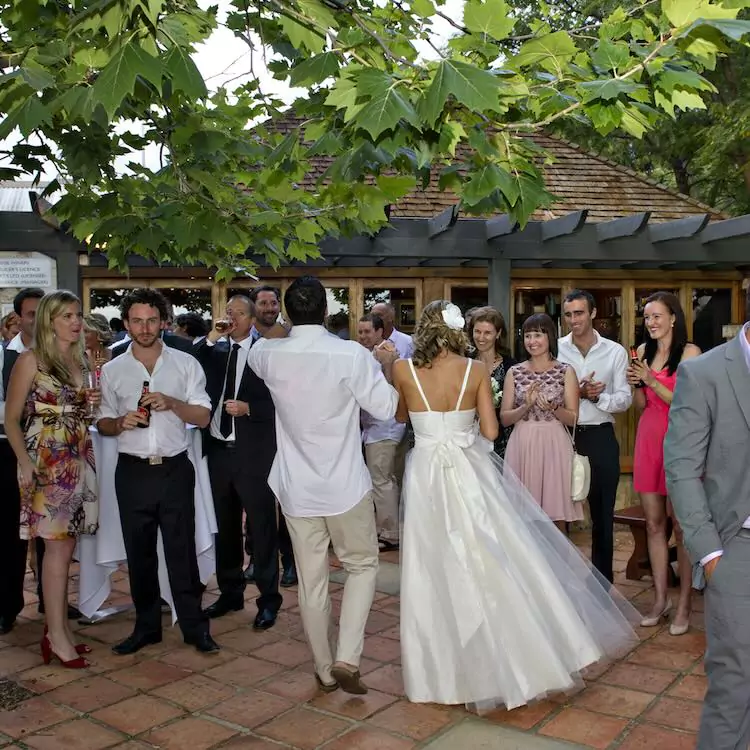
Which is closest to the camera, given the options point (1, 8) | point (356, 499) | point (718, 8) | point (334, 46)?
point (718, 8)

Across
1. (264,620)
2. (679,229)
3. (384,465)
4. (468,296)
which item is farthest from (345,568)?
(468,296)

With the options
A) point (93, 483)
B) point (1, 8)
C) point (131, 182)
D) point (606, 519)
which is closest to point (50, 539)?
point (93, 483)

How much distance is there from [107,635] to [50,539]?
3.14ft

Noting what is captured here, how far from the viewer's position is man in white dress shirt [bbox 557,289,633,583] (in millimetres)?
5441

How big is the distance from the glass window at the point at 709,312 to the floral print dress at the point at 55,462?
9010 mm

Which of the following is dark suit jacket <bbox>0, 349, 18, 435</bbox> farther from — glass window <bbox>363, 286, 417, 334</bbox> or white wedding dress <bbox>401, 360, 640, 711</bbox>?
glass window <bbox>363, 286, 417, 334</bbox>

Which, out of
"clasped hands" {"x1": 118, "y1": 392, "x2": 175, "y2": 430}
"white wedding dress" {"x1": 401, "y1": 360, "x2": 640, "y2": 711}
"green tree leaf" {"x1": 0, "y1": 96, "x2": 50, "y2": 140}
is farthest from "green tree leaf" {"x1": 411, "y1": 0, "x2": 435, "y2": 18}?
"clasped hands" {"x1": 118, "y1": 392, "x2": 175, "y2": 430}

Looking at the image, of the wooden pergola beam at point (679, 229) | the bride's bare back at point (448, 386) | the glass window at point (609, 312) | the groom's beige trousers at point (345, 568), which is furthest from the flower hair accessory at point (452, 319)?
the glass window at point (609, 312)

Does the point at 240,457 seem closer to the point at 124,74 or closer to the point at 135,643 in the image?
the point at 135,643

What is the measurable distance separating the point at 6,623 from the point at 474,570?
317 cm

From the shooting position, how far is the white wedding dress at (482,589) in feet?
12.7

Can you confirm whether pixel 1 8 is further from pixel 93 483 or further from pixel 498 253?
pixel 498 253

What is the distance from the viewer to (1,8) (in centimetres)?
320

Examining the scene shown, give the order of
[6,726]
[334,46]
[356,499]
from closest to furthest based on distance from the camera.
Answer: [334,46]
[6,726]
[356,499]
